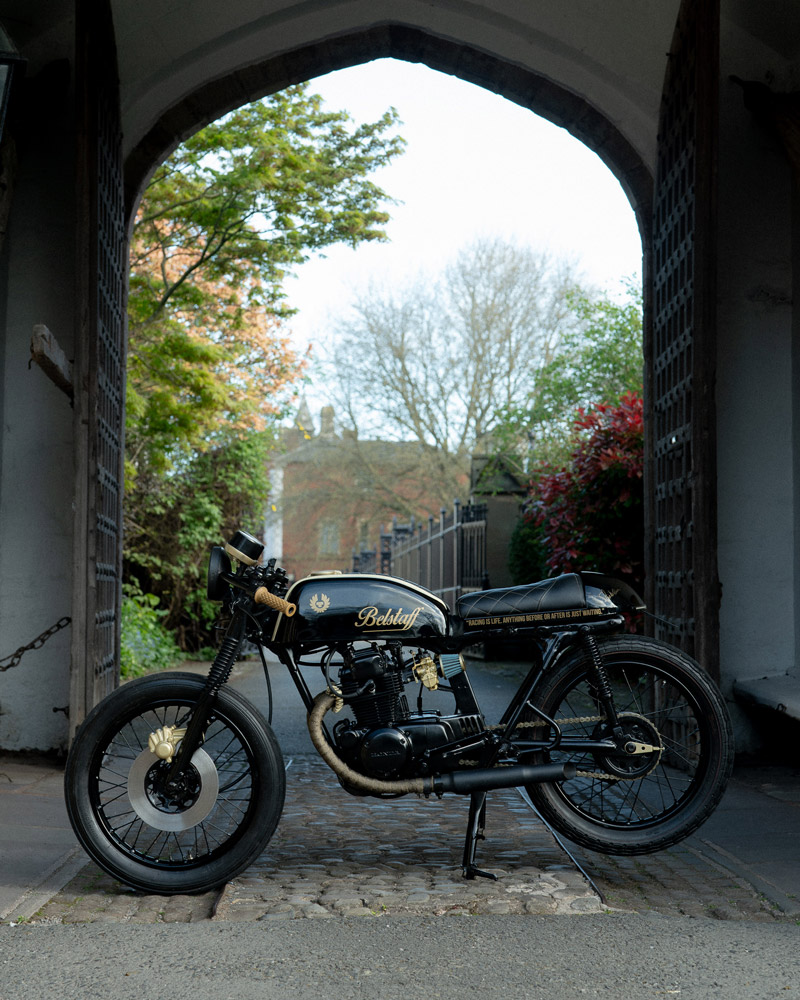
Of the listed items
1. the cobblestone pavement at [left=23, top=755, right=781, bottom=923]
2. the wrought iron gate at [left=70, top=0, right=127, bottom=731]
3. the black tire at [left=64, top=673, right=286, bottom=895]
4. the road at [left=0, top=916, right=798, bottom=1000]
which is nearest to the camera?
the road at [left=0, top=916, right=798, bottom=1000]

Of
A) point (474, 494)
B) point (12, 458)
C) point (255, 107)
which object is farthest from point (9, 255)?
point (474, 494)

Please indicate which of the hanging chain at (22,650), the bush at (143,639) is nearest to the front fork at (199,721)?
the hanging chain at (22,650)

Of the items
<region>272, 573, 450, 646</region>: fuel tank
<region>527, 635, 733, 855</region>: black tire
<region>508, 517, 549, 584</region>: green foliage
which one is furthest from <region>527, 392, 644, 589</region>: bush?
<region>272, 573, 450, 646</region>: fuel tank

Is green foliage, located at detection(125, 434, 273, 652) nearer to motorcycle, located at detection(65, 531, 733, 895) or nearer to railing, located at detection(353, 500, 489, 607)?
railing, located at detection(353, 500, 489, 607)

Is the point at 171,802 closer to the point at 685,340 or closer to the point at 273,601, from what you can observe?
the point at 273,601

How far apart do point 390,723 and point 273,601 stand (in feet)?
1.81

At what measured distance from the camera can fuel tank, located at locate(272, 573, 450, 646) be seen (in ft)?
11.7

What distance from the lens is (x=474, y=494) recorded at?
48.9 feet

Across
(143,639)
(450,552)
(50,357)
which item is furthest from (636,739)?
(450,552)

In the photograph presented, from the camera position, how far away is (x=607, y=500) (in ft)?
29.4

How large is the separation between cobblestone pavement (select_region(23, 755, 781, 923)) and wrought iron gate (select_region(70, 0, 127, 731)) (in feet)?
5.64

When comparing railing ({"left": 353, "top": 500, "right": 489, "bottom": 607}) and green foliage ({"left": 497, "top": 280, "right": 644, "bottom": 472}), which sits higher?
green foliage ({"left": 497, "top": 280, "right": 644, "bottom": 472})

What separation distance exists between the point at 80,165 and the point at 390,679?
3207 millimetres

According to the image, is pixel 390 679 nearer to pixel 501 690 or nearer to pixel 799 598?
pixel 799 598
